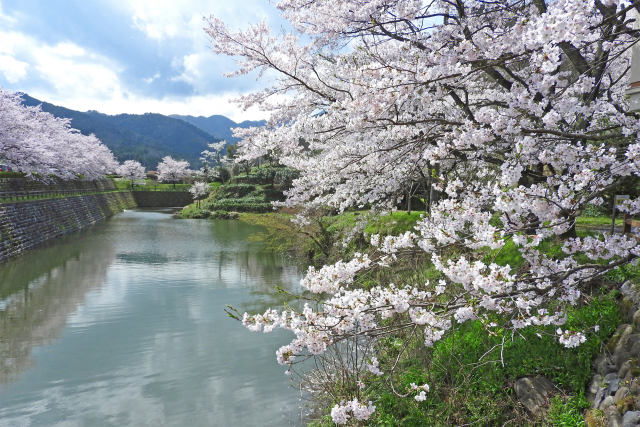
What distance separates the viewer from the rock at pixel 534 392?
3.74 meters

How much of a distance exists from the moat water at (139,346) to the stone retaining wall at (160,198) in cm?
3670

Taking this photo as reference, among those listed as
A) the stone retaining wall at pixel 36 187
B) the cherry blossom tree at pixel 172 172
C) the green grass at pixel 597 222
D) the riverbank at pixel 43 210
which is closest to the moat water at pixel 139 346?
the riverbank at pixel 43 210

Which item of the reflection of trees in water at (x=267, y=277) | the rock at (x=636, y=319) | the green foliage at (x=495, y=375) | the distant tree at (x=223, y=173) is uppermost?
the distant tree at (x=223, y=173)

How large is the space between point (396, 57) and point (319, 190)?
9.95ft

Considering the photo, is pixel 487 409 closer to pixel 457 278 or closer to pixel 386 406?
pixel 386 406

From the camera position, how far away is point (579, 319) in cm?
414

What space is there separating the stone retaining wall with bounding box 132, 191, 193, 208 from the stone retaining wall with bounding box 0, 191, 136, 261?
16643mm

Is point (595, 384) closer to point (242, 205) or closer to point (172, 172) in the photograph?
point (242, 205)

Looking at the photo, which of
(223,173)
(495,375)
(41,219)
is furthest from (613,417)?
(223,173)

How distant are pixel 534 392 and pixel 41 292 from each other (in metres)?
12.5

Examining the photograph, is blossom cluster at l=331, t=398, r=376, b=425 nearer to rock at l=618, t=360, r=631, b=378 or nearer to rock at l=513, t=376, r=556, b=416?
rock at l=513, t=376, r=556, b=416

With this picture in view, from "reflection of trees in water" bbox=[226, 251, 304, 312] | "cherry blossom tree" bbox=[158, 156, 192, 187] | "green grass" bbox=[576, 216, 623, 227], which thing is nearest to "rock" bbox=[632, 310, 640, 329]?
"green grass" bbox=[576, 216, 623, 227]

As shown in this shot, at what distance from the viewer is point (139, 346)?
7555 mm

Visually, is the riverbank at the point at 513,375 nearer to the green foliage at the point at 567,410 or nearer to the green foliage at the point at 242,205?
the green foliage at the point at 567,410
